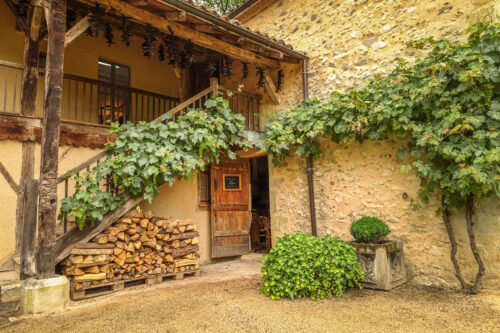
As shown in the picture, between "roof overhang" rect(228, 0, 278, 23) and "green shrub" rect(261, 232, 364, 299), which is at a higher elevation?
"roof overhang" rect(228, 0, 278, 23)

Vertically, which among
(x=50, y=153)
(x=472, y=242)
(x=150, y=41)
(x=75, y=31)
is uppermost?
(x=150, y=41)

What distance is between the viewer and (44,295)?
128 inches

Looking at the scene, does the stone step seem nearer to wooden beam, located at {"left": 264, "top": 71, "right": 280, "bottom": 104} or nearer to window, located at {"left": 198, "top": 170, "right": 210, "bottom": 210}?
window, located at {"left": 198, "top": 170, "right": 210, "bottom": 210}

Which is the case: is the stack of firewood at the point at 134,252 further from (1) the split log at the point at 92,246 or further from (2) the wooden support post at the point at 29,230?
(2) the wooden support post at the point at 29,230

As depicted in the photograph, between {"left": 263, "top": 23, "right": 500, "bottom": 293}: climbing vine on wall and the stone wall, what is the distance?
200 mm

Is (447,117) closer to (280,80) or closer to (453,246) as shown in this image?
(453,246)

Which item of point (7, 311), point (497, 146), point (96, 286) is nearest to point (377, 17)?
point (497, 146)

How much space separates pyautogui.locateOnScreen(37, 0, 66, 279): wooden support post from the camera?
3375 mm

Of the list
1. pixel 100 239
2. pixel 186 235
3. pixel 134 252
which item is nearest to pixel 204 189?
pixel 186 235

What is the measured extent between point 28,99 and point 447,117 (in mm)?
5896

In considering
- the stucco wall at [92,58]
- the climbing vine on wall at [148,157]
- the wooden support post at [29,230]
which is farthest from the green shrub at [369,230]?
the stucco wall at [92,58]

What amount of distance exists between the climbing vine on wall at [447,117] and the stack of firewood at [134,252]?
2.97 m

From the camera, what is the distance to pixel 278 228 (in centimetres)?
599

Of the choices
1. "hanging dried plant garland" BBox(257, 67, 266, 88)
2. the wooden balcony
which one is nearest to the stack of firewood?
the wooden balcony
